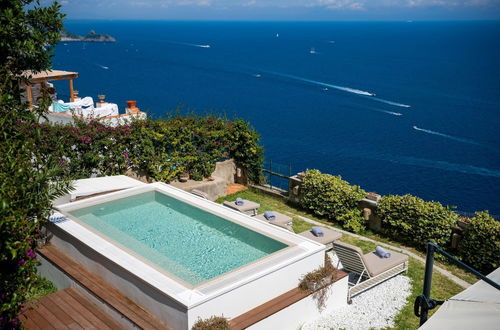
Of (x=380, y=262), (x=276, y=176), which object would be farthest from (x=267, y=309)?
(x=276, y=176)

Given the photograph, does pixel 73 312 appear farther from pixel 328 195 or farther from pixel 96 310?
pixel 328 195

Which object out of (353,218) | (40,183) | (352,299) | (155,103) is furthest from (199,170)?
(155,103)

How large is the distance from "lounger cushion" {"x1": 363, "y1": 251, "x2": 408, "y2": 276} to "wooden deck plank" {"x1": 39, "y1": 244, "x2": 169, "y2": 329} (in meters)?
4.53

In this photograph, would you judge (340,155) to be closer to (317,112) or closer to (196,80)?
(317,112)

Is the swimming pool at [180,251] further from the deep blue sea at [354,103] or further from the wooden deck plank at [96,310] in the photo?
the deep blue sea at [354,103]

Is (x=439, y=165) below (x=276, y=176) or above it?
below

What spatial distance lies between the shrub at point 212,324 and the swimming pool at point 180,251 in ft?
0.31

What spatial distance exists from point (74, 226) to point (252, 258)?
3677 mm

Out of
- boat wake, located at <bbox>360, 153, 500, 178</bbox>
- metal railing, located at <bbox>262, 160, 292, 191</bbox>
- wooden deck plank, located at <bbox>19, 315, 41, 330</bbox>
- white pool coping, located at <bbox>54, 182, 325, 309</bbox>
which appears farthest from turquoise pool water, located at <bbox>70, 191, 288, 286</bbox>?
boat wake, located at <bbox>360, 153, 500, 178</bbox>

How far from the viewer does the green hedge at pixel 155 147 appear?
44.9ft

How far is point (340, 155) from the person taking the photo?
40.4 meters

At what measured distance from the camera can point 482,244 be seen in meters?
11.4

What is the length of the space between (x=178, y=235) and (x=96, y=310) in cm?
287

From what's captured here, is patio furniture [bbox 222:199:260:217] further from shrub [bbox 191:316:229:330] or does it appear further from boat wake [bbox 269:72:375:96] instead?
boat wake [bbox 269:72:375:96]
